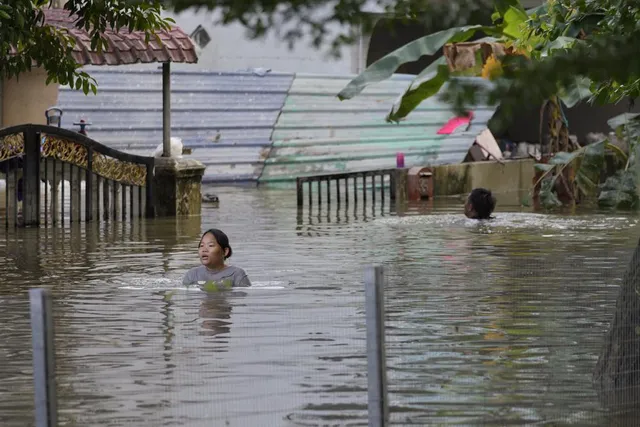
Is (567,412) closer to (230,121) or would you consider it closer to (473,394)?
(473,394)

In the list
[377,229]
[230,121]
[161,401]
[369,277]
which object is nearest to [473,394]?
[161,401]

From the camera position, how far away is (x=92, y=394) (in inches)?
335

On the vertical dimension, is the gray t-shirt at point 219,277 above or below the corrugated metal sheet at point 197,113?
below

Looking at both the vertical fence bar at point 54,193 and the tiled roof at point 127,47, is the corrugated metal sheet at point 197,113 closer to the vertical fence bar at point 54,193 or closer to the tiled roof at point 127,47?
the tiled roof at point 127,47

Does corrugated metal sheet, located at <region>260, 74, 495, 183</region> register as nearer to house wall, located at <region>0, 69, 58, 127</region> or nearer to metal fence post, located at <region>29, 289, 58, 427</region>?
house wall, located at <region>0, 69, 58, 127</region>

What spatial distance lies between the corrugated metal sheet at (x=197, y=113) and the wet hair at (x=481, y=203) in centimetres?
1138

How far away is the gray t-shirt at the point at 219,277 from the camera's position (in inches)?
530

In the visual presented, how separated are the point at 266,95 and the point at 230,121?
4.20 ft

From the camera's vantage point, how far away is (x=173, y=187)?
80.0 ft

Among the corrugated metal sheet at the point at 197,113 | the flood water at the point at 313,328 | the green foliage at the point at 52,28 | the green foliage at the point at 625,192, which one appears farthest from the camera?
the corrugated metal sheet at the point at 197,113

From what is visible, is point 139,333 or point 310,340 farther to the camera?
point 139,333

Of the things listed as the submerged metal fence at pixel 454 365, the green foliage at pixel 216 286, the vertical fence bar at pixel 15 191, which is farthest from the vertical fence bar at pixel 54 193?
the submerged metal fence at pixel 454 365

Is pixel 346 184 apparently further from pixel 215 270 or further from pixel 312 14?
pixel 312 14

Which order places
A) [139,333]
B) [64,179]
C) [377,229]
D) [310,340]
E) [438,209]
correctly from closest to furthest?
[310,340] < [139,333] < [377,229] < [64,179] < [438,209]
